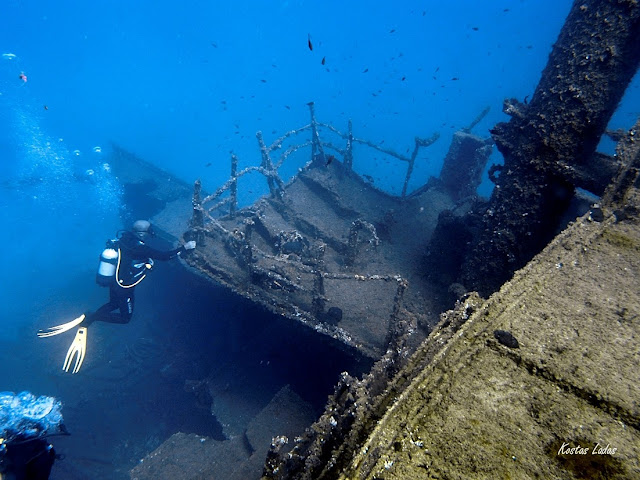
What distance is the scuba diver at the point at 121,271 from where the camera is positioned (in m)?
7.66

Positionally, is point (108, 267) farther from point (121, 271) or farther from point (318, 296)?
point (318, 296)

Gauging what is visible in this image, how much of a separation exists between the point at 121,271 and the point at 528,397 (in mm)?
8434

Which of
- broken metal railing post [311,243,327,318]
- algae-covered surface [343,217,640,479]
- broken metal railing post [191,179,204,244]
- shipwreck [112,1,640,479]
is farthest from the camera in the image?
broken metal railing post [191,179,204,244]

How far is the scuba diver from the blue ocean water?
2129mm

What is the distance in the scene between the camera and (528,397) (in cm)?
151

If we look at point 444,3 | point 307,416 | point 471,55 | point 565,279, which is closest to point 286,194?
point 307,416

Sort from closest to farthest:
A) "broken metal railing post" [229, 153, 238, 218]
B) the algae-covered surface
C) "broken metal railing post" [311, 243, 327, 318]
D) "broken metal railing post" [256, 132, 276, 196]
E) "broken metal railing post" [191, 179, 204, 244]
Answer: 1. the algae-covered surface
2. "broken metal railing post" [311, 243, 327, 318]
3. "broken metal railing post" [191, 179, 204, 244]
4. "broken metal railing post" [229, 153, 238, 218]
5. "broken metal railing post" [256, 132, 276, 196]

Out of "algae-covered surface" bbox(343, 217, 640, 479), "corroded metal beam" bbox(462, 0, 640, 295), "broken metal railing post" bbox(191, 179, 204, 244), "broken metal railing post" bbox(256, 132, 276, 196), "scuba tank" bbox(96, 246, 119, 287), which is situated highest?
"corroded metal beam" bbox(462, 0, 640, 295)

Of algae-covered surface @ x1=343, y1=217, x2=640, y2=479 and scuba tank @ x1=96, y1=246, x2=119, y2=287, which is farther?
scuba tank @ x1=96, y1=246, x2=119, y2=287

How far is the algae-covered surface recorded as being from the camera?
1244 millimetres

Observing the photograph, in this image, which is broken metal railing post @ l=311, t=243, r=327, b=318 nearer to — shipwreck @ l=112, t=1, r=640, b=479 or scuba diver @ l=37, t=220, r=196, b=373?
shipwreck @ l=112, t=1, r=640, b=479

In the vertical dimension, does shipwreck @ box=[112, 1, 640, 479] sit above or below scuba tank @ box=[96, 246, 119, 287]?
above

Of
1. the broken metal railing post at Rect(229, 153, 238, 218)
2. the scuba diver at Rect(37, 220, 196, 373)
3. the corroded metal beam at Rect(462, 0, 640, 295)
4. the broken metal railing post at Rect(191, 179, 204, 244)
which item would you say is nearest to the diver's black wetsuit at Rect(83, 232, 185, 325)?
the scuba diver at Rect(37, 220, 196, 373)

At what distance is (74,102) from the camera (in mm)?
77812
